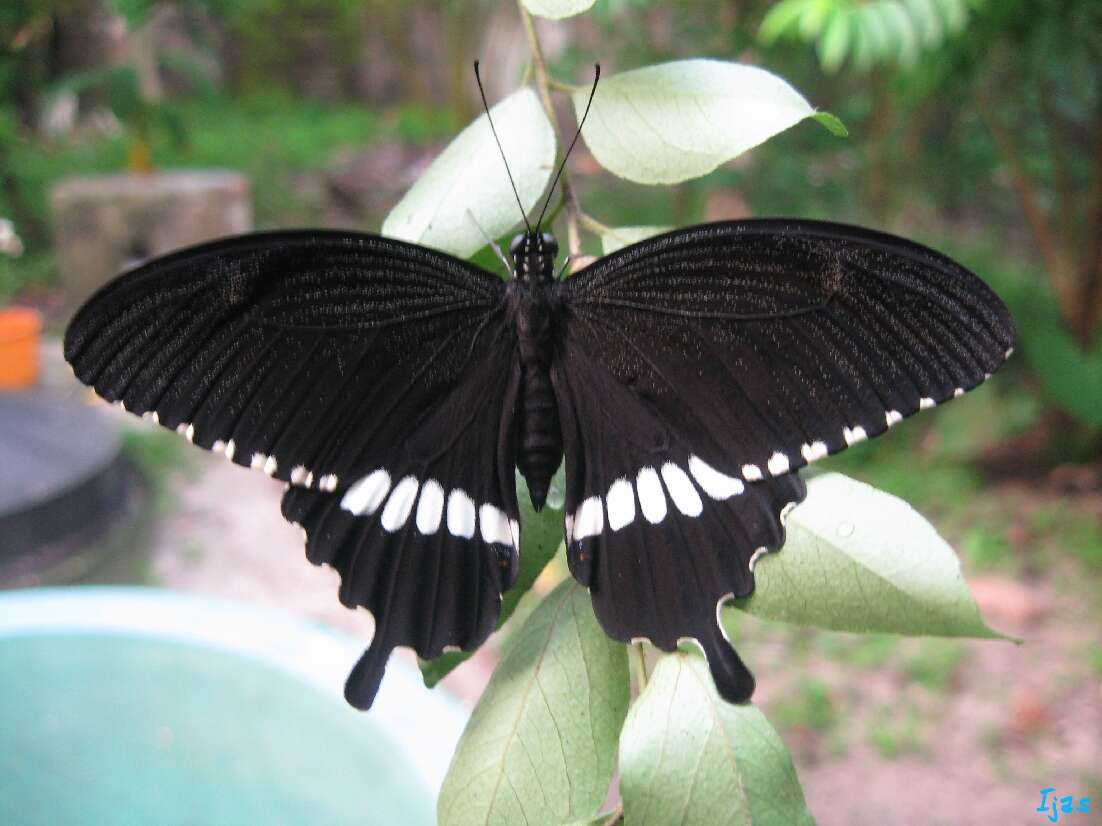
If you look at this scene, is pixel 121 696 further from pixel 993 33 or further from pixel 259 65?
pixel 259 65

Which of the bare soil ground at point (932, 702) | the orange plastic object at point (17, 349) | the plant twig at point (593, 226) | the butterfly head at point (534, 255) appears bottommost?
the orange plastic object at point (17, 349)

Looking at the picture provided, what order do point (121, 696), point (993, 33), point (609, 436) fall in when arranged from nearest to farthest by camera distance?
point (609, 436), point (121, 696), point (993, 33)

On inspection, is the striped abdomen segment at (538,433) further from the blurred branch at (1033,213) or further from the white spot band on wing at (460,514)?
the blurred branch at (1033,213)

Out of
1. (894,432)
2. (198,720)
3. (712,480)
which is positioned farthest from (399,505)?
(894,432)

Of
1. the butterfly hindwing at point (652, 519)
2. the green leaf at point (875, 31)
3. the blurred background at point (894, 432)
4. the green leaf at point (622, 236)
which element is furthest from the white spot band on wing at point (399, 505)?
the green leaf at point (875, 31)

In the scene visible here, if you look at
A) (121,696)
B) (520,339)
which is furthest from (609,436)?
(121,696)

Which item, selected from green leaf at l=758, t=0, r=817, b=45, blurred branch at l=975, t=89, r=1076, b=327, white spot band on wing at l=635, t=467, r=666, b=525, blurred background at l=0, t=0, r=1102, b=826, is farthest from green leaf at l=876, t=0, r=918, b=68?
white spot band on wing at l=635, t=467, r=666, b=525

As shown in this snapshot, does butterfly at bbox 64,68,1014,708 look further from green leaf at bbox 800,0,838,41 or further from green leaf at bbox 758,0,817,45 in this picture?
green leaf at bbox 758,0,817,45
